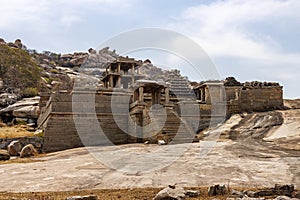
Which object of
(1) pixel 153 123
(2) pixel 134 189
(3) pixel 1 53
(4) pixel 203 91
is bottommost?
(2) pixel 134 189

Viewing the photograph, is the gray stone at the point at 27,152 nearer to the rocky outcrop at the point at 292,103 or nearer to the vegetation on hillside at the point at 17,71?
the rocky outcrop at the point at 292,103

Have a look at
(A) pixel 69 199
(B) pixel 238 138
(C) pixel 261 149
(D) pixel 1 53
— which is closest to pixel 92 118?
(B) pixel 238 138

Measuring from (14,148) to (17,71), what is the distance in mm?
30082

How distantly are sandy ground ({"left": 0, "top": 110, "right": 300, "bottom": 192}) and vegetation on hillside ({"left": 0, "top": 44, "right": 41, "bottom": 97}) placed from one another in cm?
3227

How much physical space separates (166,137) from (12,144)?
7.52 meters

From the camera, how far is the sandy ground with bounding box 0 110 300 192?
9.59 meters

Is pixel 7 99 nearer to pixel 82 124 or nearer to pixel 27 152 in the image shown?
pixel 82 124

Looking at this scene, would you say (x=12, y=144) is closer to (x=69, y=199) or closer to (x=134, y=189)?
(x=134, y=189)

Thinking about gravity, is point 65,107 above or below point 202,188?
above

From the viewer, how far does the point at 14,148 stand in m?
18.9

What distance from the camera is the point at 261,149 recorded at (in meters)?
15.0

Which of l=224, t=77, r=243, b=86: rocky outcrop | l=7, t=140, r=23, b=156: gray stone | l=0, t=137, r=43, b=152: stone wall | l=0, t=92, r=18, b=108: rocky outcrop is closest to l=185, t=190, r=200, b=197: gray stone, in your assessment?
l=7, t=140, r=23, b=156: gray stone

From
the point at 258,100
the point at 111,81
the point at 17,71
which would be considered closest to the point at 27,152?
the point at 111,81

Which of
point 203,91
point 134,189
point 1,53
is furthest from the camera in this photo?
point 1,53
